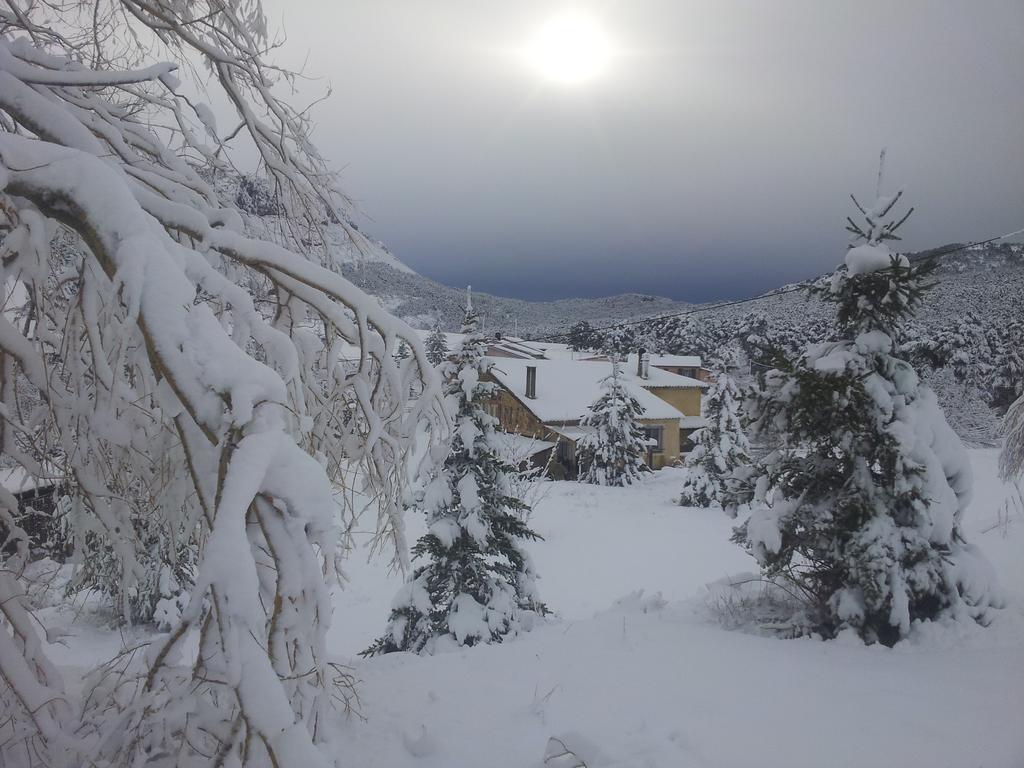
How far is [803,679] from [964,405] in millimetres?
37116

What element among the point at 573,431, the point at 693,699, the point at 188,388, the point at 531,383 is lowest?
the point at 573,431

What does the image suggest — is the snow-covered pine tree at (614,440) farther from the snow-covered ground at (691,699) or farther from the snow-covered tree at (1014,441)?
the snow-covered ground at (691,699)

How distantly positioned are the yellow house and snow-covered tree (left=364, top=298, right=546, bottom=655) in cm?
1585

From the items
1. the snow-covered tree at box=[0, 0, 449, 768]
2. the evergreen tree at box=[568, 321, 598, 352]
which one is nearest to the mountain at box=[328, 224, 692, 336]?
the evergreen tree at box=[568, 321, 598, 352]

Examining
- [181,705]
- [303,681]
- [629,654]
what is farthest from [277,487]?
[629,654]

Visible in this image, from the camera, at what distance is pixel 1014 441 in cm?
1004

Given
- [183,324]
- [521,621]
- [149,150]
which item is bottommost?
[521,621]

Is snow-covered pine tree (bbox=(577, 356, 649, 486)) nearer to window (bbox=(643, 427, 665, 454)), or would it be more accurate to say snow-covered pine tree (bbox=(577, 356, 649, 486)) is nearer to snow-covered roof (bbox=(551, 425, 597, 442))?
snow-covered roof (bbox=(551, 425, 597, 442))

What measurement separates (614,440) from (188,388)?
24.7 m

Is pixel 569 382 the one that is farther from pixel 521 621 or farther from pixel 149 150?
pixel 149 150

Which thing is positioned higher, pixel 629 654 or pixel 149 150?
pixel 149 150

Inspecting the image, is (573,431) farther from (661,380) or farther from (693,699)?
(693,699)

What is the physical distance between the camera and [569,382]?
30.9 m

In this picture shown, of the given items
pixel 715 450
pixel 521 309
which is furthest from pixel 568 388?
pixel 521 309
